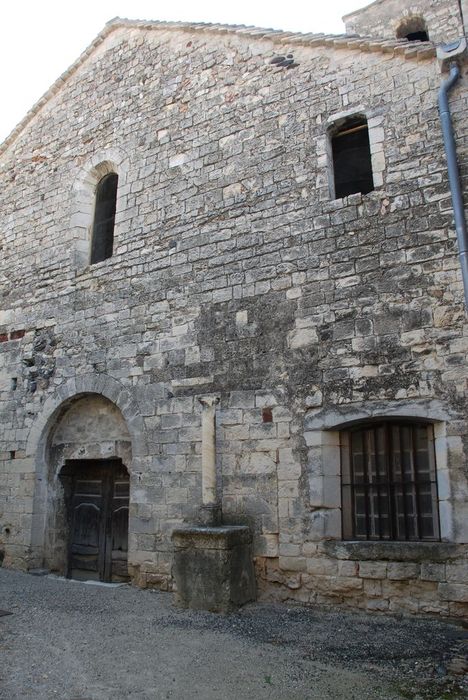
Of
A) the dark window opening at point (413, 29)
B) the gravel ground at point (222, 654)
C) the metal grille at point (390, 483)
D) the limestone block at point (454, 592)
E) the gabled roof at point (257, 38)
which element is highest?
the dark window opening at point (413, 29)

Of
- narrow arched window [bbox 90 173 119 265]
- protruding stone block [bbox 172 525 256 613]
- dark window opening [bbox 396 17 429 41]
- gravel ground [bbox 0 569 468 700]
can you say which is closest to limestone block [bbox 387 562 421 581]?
gravel ground [bbox 0 569 468 700]

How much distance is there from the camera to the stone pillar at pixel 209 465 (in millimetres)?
5512

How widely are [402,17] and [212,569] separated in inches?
387

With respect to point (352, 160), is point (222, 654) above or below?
below

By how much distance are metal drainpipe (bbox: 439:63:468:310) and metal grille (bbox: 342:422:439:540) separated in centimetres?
133

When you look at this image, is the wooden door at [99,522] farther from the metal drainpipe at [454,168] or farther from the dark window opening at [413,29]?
the dark window opening at [413,29]

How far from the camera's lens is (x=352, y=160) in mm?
5996

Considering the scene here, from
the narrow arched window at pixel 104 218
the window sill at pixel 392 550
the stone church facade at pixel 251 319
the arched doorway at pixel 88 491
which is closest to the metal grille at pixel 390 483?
the stone church facade at pixel 251 319

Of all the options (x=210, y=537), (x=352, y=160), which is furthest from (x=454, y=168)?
(x=210, y=537)

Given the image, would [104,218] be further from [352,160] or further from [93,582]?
[93,582]

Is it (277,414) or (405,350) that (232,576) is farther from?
(405,350)

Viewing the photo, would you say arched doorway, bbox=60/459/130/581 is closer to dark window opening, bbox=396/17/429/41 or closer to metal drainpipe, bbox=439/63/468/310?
metal drainpipe, bbox=439/63/468/310

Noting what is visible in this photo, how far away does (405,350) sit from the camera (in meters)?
4.99

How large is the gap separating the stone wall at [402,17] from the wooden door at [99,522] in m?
8.47
